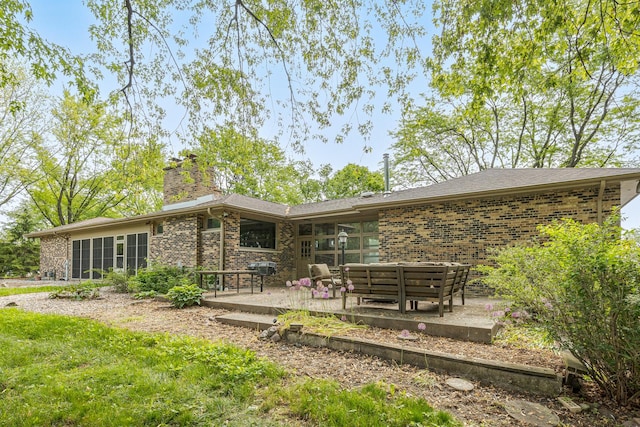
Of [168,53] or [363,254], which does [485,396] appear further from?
[363,254]

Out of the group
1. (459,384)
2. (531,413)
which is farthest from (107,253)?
(531,413)

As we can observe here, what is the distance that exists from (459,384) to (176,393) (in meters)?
2.56

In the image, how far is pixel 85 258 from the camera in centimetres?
1659

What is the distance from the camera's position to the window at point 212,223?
11321 millimetres

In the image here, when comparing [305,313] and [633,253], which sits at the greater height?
[633,253]

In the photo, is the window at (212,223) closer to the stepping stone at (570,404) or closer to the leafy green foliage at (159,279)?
the leafy green foliage at (159,279)

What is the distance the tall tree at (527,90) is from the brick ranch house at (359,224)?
2.20 m

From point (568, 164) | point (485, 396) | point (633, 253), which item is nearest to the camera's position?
point (633, 253)

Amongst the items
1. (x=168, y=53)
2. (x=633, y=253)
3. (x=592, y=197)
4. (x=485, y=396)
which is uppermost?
(x=168, y=53)

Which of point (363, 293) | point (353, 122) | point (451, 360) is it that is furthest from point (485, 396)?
point (353, 122)

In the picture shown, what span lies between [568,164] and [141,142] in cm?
2020

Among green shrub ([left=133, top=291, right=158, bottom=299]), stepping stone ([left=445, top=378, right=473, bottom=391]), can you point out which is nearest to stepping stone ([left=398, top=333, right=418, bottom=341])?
stepping stone ([left=445, top=378, right=473, bottom=391])

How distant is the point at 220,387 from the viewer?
3.05 meters

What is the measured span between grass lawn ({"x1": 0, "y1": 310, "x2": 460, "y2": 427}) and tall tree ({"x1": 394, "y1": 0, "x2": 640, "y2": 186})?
351 centimetres
